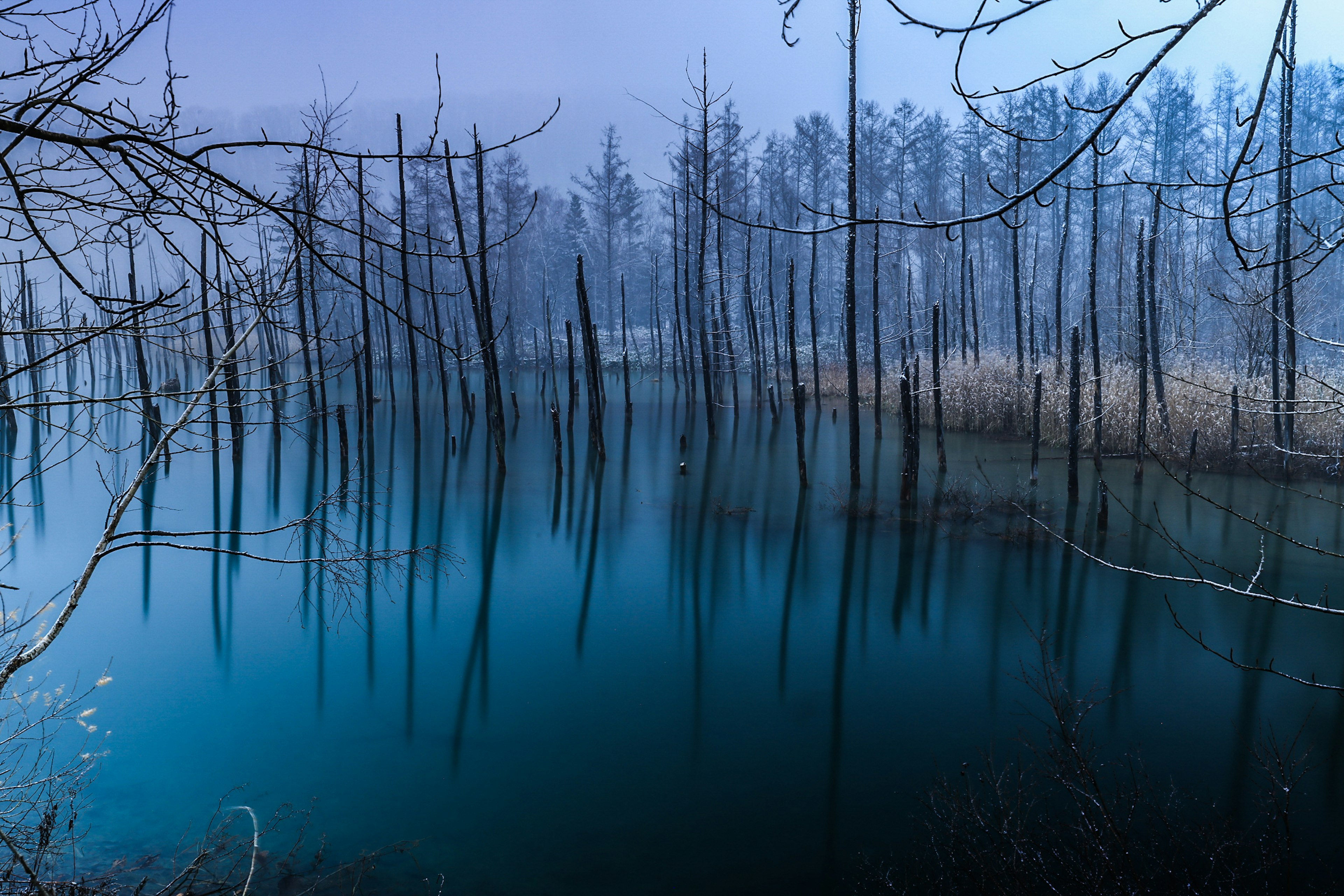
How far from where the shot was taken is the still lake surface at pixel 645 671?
15.1ft

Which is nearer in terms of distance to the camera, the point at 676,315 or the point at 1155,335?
the point at 1155,335

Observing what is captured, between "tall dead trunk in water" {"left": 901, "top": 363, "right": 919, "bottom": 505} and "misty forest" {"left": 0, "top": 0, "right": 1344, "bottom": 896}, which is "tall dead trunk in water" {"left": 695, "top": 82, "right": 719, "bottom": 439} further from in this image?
"tall dead trunk in water" {"left": 901, "top": 363, "right": 919, "bottom": 505}

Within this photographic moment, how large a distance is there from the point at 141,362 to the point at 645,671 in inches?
379

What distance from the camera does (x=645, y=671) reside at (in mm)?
6801

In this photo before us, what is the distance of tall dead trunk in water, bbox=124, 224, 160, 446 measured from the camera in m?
2.36

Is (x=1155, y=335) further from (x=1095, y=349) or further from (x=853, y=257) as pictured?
(x=853, y=257)

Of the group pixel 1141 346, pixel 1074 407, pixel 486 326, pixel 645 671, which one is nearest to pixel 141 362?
pixel 486 326

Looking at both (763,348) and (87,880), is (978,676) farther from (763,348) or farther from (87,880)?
(763,348)

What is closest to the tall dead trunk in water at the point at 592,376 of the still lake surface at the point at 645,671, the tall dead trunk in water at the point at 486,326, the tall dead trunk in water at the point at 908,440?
the tall dead trunk in water at the point at 486,326

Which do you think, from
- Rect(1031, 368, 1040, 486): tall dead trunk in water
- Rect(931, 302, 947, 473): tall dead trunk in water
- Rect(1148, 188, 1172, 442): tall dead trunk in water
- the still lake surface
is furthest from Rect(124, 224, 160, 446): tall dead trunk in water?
Rect(1148, 188, 1172, 442): tall dead trunk in water

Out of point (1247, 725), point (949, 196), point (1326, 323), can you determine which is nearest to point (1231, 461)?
point (1247, 725)

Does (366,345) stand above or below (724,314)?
below

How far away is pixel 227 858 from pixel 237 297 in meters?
3.33

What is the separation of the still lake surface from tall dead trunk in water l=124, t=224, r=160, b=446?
1.10 meters
